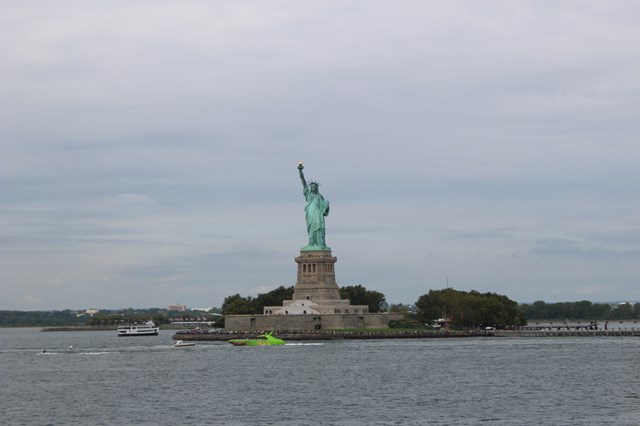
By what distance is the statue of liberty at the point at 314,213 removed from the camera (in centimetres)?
14300

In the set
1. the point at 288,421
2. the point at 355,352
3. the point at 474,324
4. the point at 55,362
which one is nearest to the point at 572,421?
the point at 288,421

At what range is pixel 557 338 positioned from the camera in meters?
136

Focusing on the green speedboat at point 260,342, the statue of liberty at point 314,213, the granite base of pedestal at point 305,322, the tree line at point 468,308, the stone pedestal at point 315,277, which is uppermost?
the statue of liberty at point 314,213

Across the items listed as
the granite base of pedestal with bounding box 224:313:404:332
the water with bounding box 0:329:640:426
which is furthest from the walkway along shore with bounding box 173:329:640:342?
the water with bounding box 0:329:640:426

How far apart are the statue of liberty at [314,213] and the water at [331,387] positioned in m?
32.4

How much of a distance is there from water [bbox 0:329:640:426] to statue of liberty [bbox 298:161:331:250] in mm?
32437

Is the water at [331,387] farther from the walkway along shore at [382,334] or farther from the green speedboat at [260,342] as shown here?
the walkway along shore at [382,334]

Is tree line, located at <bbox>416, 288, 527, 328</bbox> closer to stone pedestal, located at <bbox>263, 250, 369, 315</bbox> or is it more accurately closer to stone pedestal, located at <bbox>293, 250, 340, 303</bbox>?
stone pedestal, located at <bbox>263, 250, 369, 315</bbox>

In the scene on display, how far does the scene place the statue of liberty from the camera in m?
143

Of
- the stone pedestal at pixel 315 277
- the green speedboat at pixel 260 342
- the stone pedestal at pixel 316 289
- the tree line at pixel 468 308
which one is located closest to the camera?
the green speedboat at pixel 260 342

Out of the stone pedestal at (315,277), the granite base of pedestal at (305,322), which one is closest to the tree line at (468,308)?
the granite base of pedestal at (305,322)

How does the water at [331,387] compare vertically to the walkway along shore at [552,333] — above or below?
→ below

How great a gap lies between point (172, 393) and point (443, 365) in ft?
83.3

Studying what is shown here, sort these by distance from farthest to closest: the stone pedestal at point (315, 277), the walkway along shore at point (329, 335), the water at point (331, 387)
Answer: the stone pedestal at point (315, 277)
the walkway along shore at point (329, 335)
the water at point (331, 387)
